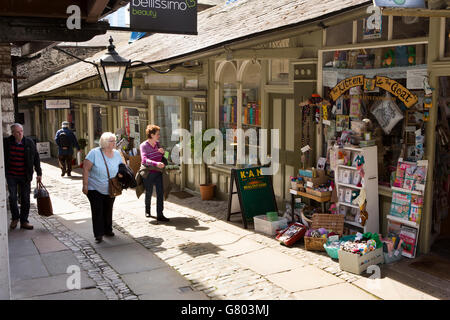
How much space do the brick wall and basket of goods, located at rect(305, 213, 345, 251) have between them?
5.96m

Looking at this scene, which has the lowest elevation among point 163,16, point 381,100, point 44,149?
point 44,149

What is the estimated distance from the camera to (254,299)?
5320 millimetres

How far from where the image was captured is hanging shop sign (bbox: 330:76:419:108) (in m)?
6.46

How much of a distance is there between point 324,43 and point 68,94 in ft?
48.1

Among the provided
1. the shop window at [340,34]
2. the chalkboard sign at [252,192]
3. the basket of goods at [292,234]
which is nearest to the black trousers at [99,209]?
the chalkboard sign at [252,192]

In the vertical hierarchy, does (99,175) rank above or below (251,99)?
below

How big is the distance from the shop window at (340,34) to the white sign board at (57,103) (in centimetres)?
1315

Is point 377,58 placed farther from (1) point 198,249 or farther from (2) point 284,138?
(1) point 198,249

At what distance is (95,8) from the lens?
5352 mm

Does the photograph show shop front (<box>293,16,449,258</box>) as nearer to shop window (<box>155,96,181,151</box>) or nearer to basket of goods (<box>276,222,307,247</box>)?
basket of goods (<box>276,222,307,247</box>)

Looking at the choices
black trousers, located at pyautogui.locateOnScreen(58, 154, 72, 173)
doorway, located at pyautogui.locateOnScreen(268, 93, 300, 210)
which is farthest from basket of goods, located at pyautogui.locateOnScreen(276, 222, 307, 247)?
black trousers, located at pyautogui.locateOnScreen(58, 154, 72, 173)

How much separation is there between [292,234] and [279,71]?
3.03 m

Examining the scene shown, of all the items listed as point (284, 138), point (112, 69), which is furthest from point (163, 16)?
point (284, 138)

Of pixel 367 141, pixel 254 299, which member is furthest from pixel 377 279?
pixel 367 141
